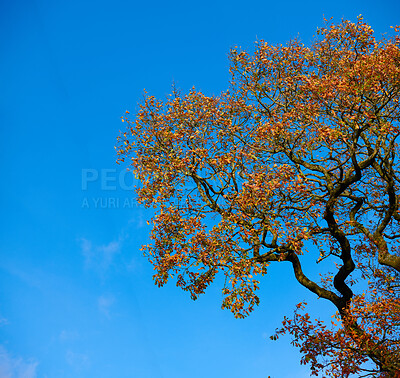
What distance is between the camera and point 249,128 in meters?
18.7

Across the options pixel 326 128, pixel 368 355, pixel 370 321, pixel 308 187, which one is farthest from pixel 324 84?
pixel 368 355

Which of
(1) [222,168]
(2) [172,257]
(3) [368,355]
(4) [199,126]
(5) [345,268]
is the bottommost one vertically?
(3) [368,355]

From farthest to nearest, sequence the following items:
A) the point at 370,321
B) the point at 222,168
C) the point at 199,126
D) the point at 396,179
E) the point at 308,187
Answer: the point at 396,179 < the point at 199,126 < the point at 222,168 < the point at 308,187 < the point at 370,321

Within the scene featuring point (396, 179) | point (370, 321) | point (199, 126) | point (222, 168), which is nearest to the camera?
point (370, 321)

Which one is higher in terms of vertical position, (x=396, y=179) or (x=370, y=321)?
(x=396, y=179)

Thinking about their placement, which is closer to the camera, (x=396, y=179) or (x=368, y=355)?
(x=368, y=355)

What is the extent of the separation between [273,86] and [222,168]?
5708 millimetres

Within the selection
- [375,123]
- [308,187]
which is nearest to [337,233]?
[308,187]

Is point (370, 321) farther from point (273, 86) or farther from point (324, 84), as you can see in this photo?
point (273, 86)

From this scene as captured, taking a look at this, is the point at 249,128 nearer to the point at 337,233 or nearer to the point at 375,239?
the point at 337,233

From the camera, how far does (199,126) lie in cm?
1764

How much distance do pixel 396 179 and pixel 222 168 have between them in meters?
8.65

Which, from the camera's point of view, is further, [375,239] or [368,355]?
[375,239]

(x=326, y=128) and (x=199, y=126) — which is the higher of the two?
(x=199, y=126)
